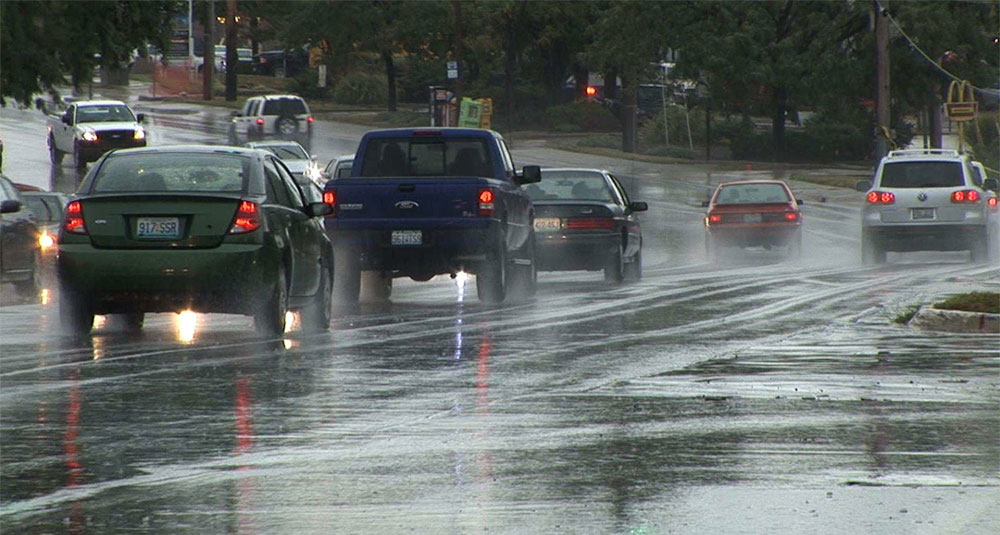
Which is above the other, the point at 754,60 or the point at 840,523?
the point at 754,60

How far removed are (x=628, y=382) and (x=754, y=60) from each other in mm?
50731

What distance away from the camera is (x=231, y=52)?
268 ft

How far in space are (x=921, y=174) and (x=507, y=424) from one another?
68.2ft

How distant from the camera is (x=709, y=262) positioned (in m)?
32.8

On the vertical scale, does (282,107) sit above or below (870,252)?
above

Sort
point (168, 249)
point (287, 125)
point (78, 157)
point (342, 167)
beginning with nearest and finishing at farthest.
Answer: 1. point (168, 249)
2. point (342, 167)
3. point (78, 157)
4. point (287, 125)

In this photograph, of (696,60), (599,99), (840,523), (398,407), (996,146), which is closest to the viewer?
(840,523)

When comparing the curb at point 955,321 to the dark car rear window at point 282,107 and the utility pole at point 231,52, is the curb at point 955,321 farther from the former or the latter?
the utility pole at point 231,52

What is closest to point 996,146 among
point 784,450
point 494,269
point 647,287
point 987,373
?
point 647,287

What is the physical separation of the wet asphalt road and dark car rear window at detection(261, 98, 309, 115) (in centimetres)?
4087

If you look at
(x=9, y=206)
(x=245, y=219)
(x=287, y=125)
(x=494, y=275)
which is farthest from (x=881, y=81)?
(x=245, y=219)

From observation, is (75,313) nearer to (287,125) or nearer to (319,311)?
(319,311)

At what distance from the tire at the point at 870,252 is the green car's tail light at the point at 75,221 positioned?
1742cm

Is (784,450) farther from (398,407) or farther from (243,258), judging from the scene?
(243,258)
